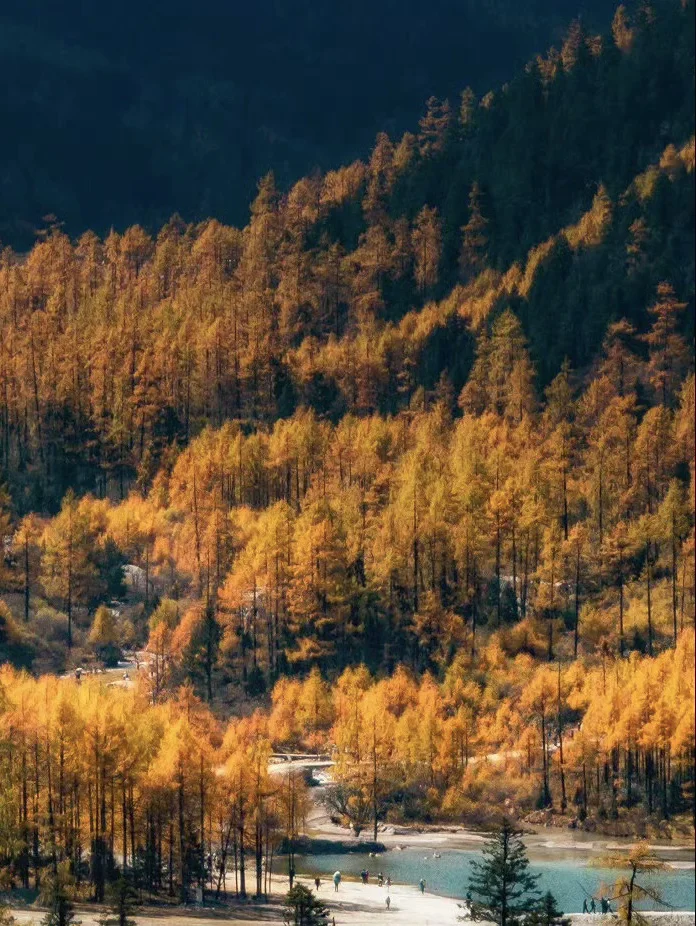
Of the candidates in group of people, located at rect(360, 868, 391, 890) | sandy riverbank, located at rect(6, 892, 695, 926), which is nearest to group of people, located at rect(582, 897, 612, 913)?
sandy riverbank, located at rect(6, 892, 695, 926)

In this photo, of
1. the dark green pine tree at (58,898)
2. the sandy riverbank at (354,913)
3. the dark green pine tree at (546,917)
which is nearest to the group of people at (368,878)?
the sandy riverbank at (354,913)

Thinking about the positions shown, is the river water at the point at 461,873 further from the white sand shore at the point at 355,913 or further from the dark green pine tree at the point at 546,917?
the dark green pine tree at the point at 546,917

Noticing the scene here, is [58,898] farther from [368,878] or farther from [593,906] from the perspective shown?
[368,878]

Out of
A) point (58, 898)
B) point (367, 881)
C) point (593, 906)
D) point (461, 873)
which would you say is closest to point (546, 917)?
point (593, 906)

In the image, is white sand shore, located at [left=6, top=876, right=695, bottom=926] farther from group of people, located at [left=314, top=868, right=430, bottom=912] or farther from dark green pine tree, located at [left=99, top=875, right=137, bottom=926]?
dark green pine tree, located at [left=99, top=875, right=137, bottom=926]

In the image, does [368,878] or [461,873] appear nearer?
[368,878]

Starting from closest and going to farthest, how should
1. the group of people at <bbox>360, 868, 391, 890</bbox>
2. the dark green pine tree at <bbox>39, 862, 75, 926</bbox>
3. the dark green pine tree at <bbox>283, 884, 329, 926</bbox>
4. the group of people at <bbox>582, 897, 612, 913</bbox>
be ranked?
the dark green pine tree at <bbox>39, 862, 75, 926</bbox>, the dark green pine tree at <bbox>283, 884, 329, 926</bbox>, the group of people at <bbox>582, 897, 612, 913</bbox>, the group of people at <bbox>360, 868, 391, 890</bbox>
